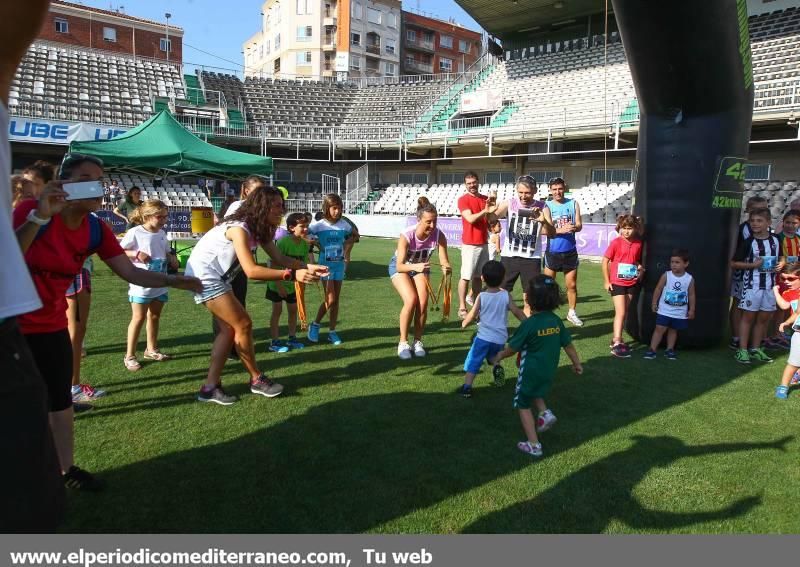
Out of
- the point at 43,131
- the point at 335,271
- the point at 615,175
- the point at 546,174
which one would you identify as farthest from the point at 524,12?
the point at 335,271

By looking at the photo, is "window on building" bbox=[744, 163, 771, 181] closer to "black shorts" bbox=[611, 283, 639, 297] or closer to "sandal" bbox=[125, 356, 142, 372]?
"black shorts" bbox=[611, 283, 639, 297]

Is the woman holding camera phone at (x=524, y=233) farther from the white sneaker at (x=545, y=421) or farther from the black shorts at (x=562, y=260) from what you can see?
the white sneaker at (x=545, y=421)

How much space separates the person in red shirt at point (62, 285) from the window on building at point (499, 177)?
28925 mm

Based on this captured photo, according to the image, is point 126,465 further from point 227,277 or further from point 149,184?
point 149,184

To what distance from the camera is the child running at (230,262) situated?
4.22 metres

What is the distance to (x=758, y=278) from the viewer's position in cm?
625

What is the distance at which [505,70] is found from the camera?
34156mm

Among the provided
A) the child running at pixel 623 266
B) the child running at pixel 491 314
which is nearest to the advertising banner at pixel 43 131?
the child running at pixel 623 266

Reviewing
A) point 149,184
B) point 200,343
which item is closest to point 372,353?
point 200,343

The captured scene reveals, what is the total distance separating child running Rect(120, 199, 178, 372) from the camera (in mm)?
5277

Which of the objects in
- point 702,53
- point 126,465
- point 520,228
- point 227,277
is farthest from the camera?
point 520,228

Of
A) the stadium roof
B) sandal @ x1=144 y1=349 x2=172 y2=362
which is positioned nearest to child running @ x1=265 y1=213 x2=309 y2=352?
sandal @ x1=144 y1=349 x2=172 y2=362

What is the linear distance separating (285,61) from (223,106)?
25.9 meters

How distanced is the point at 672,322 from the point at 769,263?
135 centimetres
